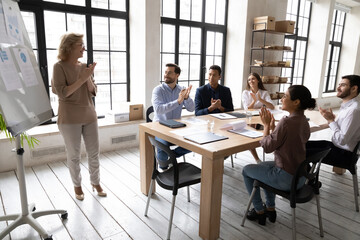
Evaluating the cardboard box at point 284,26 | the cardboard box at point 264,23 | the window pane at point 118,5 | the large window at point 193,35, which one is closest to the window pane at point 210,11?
the large window at point 193,35

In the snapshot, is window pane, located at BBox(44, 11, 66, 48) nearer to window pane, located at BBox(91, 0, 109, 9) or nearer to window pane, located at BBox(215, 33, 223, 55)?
window pane, located at BBox(91, 0, 109, 9)

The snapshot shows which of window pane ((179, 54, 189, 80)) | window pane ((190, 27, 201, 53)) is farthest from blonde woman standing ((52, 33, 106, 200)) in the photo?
window pane ((190, 27, 201, 53))

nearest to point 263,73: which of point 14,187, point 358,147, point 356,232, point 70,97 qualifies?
point 358,147

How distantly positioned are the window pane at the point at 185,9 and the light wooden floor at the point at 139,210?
2835mm

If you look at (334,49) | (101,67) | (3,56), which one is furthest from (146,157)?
(334,49)

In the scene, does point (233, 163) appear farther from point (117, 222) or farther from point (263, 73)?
point (263, 73)

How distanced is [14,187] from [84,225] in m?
1.08

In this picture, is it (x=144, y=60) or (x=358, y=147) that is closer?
(x=358, y=147)

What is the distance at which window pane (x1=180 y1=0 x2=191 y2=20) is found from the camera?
4.51 metres

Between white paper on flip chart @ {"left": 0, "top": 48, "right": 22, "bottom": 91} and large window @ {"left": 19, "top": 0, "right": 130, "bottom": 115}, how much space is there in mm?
A: 1577

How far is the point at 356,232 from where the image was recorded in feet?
6.84


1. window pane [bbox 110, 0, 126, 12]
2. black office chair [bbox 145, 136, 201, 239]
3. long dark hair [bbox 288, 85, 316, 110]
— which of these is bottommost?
black office chair [bbox 145, 136, 201, 239]

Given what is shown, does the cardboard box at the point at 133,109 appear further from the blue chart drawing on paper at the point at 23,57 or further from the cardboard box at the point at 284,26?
the cardboard box at the point at 284,26

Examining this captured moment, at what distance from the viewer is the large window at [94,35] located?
3.34m
